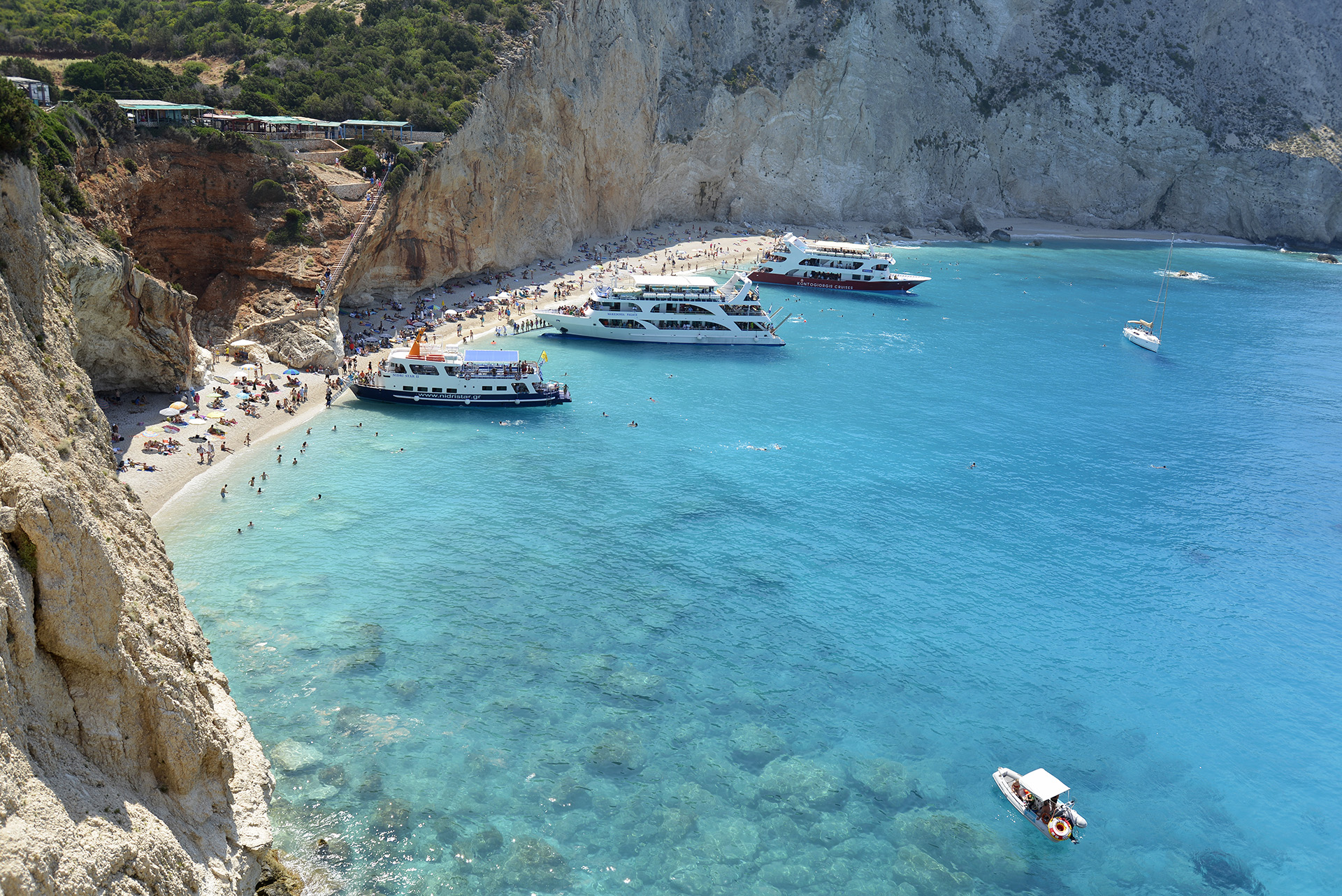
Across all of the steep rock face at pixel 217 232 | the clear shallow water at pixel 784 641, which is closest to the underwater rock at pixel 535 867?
the clear shallow water at pixel 784 641

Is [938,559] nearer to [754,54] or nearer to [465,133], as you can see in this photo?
[465,133]

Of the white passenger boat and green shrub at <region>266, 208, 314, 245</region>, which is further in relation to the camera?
green shrub at <region>266, 208, 314, 245</region>

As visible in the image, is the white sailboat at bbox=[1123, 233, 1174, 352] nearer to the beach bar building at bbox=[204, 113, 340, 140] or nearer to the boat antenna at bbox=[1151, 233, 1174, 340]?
the boat antenna at bbox=[1151, 233, 1174, 340]

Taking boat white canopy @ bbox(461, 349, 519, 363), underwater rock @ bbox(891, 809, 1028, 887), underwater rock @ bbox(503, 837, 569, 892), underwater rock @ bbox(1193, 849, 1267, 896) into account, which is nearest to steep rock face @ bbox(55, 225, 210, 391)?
boat white canopy @ bbox(461, 349, 519, 363)

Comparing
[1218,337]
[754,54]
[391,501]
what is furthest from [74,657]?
[754,54]

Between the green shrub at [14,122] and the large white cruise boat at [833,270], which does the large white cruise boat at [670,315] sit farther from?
the green shrub at [14,122]

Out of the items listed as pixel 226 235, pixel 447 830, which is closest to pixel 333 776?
pixel 447 830
